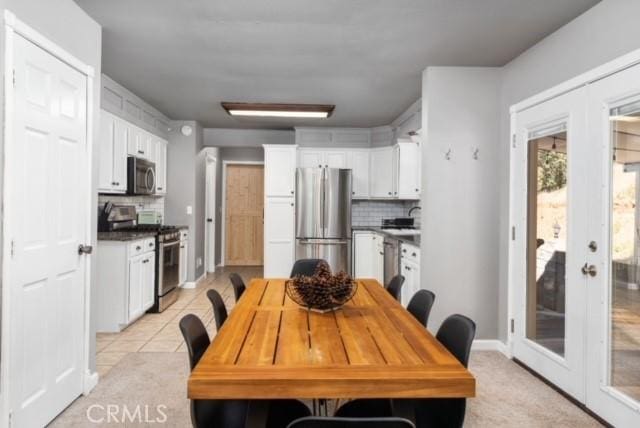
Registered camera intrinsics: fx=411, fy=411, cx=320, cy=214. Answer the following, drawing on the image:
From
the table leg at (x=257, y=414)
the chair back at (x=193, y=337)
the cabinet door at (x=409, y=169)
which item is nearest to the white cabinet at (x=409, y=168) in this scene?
the cabinet door at (x=409, y=169)

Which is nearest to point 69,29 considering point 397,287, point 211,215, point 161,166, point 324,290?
point 324,290

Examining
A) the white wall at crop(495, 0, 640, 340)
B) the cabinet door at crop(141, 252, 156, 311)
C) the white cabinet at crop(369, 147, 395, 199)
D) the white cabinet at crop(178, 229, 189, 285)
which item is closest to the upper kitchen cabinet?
the white cabinet at crop(369, 147, 395, 199)

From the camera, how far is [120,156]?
446 cm

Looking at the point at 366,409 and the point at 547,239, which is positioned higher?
the point at 547,239

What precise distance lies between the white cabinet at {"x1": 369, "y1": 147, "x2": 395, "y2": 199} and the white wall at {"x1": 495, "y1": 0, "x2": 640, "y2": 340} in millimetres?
2672

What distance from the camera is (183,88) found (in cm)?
450

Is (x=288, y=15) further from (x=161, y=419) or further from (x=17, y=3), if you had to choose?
(x=161, y=419)

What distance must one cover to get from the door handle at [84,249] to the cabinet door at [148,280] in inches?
68.1

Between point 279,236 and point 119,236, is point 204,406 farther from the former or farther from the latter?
point 279,236

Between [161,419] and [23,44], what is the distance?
7.15 feet

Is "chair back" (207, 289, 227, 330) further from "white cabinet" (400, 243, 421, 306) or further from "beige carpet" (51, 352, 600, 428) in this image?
"white cabinet" (400, 243, 421, 306)

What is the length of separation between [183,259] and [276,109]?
8.51ft

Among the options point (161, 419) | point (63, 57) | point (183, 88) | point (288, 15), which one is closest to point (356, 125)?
point (183, 88)

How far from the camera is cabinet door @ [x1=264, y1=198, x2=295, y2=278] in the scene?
629 centimetres
